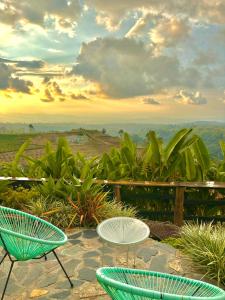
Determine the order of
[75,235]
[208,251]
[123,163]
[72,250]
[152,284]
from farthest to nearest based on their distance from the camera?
[123,163] < [75,235] < [72,250] < [208,251] < [152,284]

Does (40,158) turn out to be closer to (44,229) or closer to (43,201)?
(43,201)

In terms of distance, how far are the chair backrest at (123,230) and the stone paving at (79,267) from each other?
19 centimetres

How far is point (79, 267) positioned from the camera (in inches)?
164

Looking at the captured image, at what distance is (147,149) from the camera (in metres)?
6.75

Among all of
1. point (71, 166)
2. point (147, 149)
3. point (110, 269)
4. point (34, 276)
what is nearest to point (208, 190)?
point (147, 149)

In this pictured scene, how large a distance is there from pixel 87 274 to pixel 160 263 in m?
0.86

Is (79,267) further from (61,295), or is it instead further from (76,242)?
(76,242)

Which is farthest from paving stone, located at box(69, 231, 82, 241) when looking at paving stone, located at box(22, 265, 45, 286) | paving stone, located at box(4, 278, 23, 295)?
paving stone, located at box(4, 278, 23, 295)

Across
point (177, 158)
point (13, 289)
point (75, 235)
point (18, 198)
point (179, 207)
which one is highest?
point (177, 158)

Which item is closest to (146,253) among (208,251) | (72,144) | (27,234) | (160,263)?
(160,263)

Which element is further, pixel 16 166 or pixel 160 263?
pixel 16 166

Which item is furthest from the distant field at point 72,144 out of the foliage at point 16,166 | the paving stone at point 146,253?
the paving stone at point 146,253

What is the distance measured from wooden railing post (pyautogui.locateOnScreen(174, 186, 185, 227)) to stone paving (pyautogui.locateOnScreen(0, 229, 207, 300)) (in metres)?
1.46

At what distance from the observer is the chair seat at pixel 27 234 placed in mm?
3277
